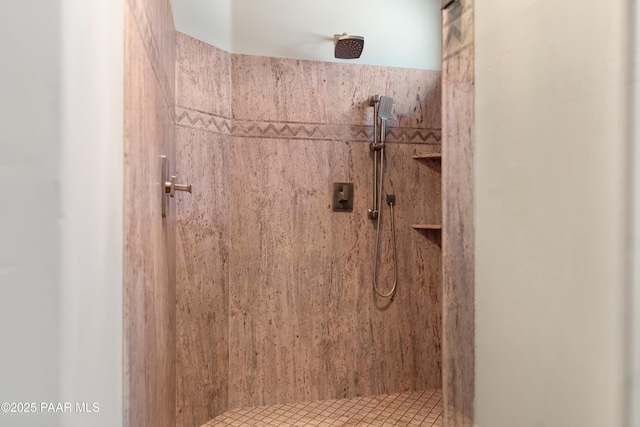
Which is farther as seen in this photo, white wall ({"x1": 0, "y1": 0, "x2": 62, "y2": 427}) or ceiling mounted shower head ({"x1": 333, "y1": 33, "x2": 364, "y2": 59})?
ceiling mounted shower head ({"x1": 333, "y1": 33, "x2": 364, "y2": 59})

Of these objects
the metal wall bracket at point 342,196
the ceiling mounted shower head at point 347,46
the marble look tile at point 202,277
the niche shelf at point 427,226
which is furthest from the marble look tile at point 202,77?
the niche shelf at point 427,226

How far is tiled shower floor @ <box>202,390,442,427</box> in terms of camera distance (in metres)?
2.24

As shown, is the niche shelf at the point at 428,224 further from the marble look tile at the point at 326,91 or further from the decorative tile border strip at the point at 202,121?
the decorative tile border strip at the point at 202,121

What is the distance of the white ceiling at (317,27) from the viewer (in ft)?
7.46

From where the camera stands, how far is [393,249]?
266 cm

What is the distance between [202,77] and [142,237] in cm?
150

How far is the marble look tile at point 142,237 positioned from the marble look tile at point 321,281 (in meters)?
1.03

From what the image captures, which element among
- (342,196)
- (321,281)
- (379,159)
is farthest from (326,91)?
Result: (321,281)

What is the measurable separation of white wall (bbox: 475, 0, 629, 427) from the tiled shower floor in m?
1.68

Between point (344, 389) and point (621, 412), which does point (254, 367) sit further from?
point (621, 412)

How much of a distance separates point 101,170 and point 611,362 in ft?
2.51

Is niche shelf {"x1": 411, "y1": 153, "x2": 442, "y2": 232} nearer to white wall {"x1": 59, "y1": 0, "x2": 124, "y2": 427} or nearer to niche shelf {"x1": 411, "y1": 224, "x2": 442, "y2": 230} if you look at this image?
niche shelf {"x1": 411, "y1": 224, "x2": 442, "y2": 230}

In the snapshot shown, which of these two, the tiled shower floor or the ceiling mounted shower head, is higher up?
the ceiling mounted shower head

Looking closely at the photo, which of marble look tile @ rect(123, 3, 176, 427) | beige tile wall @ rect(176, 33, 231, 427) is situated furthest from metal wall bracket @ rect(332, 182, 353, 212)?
marble look tile @ rect(123, 3, 176, 427)
